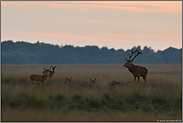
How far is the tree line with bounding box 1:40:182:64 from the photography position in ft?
321

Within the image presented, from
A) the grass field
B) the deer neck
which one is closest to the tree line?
the deer neck

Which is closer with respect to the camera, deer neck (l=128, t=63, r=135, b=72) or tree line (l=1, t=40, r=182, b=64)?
deer neck (l=128, t=63, r=135, b=72)

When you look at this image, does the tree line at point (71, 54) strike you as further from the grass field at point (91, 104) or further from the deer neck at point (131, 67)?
the grass field at point (91, 104)

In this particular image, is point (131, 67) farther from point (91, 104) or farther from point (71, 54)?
point (71, 54)

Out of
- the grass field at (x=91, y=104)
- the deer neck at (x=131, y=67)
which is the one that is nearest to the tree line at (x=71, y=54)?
the deer neck at (x=131, y=67)

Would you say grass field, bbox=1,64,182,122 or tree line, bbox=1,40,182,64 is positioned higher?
tree line, bbox=1,40,182,64

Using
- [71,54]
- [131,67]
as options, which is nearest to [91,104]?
[131,67]

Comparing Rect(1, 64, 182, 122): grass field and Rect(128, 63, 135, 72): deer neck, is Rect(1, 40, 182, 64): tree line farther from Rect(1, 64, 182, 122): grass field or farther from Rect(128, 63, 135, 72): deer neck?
Rect(1, 64, 182, 122): grass field

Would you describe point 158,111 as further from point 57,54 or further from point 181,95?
point 57,54

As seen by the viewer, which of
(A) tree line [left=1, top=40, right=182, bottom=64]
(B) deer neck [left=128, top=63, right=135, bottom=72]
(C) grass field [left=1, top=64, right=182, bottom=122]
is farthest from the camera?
(A) tree line [left=1, top=40, right=182, bottom=64]

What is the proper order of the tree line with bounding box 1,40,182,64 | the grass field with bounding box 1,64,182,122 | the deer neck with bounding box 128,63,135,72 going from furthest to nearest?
1. the tree line with bounding box 1,40,182,64
2. the deer neck with bounding box 128,63,135,72
3. the grass field with bounding box 1,64,182,122

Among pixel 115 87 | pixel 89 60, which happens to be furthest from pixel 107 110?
pixel 89 60

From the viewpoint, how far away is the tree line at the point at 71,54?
97875 millimetres

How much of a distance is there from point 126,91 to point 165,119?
346cm
